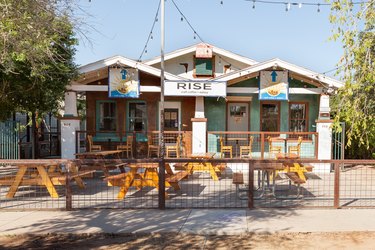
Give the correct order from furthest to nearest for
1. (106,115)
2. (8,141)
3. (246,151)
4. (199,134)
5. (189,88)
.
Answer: (106,115) < (8,141) < (246,151) < (199,134) < (189,88)

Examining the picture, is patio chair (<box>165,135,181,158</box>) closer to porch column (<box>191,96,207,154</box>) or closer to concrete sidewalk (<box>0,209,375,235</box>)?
porch column (<box>191,96,207,154</box>)

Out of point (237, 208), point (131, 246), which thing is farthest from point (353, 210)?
point (131, 246)

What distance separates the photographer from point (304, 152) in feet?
47.7

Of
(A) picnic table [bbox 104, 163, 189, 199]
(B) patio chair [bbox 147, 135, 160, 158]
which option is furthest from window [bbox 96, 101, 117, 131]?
(A) picnic table [bbox 104, 163, 189, 199]

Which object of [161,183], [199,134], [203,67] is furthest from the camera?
[203,67]

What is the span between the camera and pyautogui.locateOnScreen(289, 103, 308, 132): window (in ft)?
50.2

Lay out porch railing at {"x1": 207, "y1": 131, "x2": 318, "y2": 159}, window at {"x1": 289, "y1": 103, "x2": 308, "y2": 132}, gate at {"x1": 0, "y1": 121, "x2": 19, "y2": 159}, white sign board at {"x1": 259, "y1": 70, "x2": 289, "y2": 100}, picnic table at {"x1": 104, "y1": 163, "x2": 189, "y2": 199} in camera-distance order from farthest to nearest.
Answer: window at {"x1": 289, "y1": 103, "x2": 308, "y2": 132}, gate at {"x1": 0, "y1": 121, "x2": 19, "y2": 159}, porch railing at {"x1": 207, "y1": 131, "x2": 318, "y2": 159}, white sign board at {"x1": 259, "y1": 70, "x2": 289, "y2": 100}, picnic table at {"x1": 104, "y1": 163, "x2": 189, "y2": 199}

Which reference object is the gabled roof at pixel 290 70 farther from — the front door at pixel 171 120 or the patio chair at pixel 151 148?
the patio chair at pixel 151 148

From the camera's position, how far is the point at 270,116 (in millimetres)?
15461

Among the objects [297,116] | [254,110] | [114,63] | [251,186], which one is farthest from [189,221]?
[297,116]

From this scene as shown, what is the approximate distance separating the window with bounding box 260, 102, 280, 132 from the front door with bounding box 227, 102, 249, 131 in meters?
0.72

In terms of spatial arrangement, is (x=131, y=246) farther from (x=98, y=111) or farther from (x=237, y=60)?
(x=237, y=60)

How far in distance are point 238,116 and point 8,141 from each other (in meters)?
10.0

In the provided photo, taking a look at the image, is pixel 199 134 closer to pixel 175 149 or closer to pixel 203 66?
pixel 175 149
